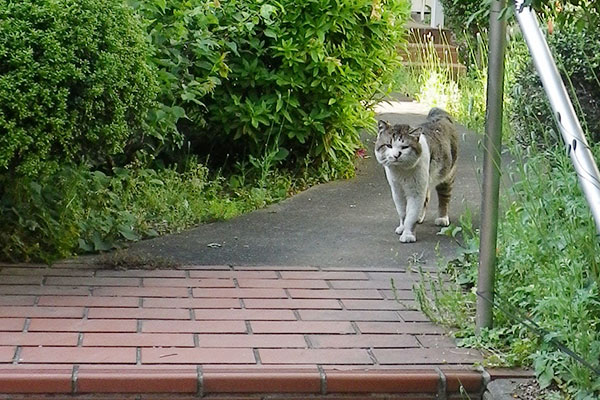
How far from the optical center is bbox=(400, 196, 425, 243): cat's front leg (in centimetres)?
614

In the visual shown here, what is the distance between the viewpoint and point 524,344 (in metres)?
4.00

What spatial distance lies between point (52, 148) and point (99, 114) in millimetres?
289

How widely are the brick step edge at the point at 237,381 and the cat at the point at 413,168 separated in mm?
2306

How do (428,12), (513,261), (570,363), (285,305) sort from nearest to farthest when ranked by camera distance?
(570,363) < (513,261) < (285,305) < (428,12)

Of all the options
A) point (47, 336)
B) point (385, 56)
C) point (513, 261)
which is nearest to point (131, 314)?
point (47, 336)

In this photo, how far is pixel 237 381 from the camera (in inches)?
148

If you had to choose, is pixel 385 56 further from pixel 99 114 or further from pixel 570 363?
pixel 570 363

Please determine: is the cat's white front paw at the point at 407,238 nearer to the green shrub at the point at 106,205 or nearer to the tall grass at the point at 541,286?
the tall grass at the point at 541,286

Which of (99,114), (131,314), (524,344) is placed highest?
(99,114)

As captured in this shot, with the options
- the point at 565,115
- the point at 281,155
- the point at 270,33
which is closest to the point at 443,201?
the point at 281,155

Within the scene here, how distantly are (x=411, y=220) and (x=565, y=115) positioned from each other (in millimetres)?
2637

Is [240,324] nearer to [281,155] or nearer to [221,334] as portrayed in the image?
[221,334]

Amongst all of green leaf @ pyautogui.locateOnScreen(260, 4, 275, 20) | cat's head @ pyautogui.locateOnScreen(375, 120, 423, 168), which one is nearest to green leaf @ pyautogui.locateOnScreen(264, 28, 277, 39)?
green leaf @ pyautogui.locateOnScreen(260, 4, 275, 20)

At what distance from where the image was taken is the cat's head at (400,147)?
6152 mm
